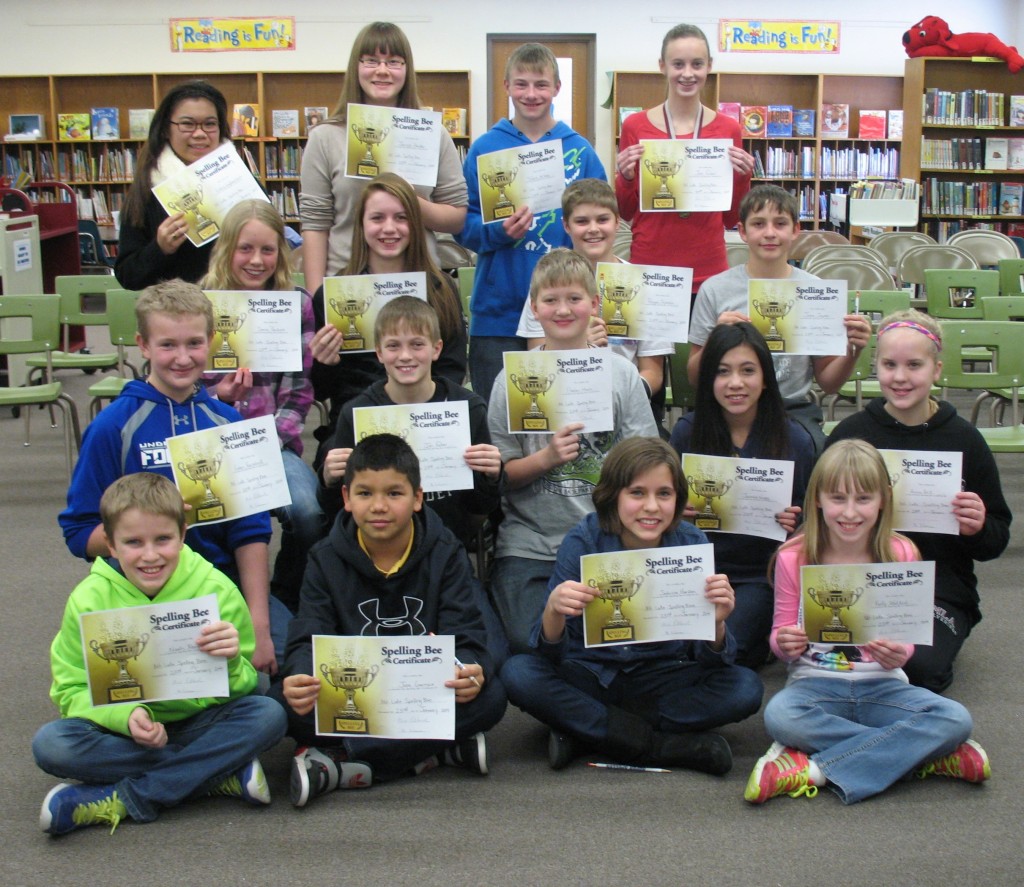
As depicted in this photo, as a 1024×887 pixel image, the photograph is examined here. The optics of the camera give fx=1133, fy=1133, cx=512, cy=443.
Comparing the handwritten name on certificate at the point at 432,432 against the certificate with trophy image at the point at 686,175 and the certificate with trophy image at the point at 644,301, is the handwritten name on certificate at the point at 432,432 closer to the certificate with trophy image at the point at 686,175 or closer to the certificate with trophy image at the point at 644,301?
the certificate with trophy image at the point at 644,301

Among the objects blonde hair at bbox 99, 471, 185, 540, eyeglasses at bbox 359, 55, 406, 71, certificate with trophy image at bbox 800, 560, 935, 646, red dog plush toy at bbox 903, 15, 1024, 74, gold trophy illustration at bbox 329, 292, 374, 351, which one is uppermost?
red dog plush toy at bbox 903, 15, 1024, 74

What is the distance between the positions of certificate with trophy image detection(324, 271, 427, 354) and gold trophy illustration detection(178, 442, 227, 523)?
27.7 inches

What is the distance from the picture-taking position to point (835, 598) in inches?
102

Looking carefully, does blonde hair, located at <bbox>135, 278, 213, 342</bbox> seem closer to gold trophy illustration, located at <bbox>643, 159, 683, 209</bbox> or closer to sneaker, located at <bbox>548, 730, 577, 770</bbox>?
sneaker, located at <bbox>548, 730, 577, 770</bbox>

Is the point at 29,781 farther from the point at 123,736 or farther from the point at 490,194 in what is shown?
the point at 490,194

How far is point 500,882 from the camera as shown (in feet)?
7.08

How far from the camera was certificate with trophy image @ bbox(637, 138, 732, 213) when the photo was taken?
371cm

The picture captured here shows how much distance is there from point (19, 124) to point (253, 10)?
260cm

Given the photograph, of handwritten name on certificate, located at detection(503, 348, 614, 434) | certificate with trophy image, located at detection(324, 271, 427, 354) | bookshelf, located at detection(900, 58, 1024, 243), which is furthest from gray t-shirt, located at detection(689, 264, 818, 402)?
bookshelf, located at detection(900, 58, 1024, 243)

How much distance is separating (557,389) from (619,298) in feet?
1.90

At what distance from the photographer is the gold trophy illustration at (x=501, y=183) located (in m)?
3.57

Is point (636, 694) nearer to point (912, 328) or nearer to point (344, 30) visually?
point (912, 328)

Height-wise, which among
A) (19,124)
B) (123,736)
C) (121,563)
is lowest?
(123,736)

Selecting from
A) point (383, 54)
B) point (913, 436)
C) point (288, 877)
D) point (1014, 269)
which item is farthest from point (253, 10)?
point (288, 877)
